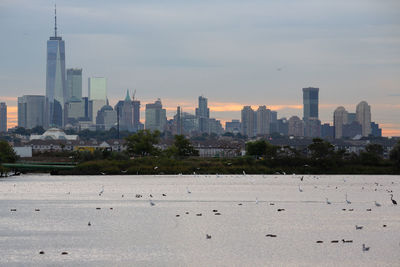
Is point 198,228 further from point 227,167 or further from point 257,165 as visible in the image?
point 257,165

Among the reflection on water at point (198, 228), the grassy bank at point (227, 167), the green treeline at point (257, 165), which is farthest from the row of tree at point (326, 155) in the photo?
the reflection on water at point (198, 228)

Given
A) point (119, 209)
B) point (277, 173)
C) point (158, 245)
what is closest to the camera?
point (158, 245)

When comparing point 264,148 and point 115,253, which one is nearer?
point 115,253

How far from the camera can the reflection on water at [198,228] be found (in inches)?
1649

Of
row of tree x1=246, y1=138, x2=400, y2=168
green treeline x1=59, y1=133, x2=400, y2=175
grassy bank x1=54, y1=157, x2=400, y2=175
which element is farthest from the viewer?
row of tree x1=246, y1=138, x2=400, y2=168

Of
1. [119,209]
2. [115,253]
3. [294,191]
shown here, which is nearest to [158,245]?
[115,253]

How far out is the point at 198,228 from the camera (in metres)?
54.3

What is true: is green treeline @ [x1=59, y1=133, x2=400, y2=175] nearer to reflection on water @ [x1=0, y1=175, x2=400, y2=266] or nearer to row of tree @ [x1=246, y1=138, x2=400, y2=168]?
row of tree @ [x1=246, y1=138, x2=400, y2=168]

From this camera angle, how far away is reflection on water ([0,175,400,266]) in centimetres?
4188

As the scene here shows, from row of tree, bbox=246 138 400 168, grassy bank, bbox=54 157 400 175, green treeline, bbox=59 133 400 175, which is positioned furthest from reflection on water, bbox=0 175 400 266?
row of tree, bbox=246 138 400 168

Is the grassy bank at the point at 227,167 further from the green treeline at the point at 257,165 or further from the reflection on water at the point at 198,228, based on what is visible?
the reflection on water at the point at 198,228

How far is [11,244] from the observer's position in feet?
154

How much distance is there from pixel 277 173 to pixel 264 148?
32.3 meters

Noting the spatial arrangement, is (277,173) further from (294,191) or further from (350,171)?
(294,191)
